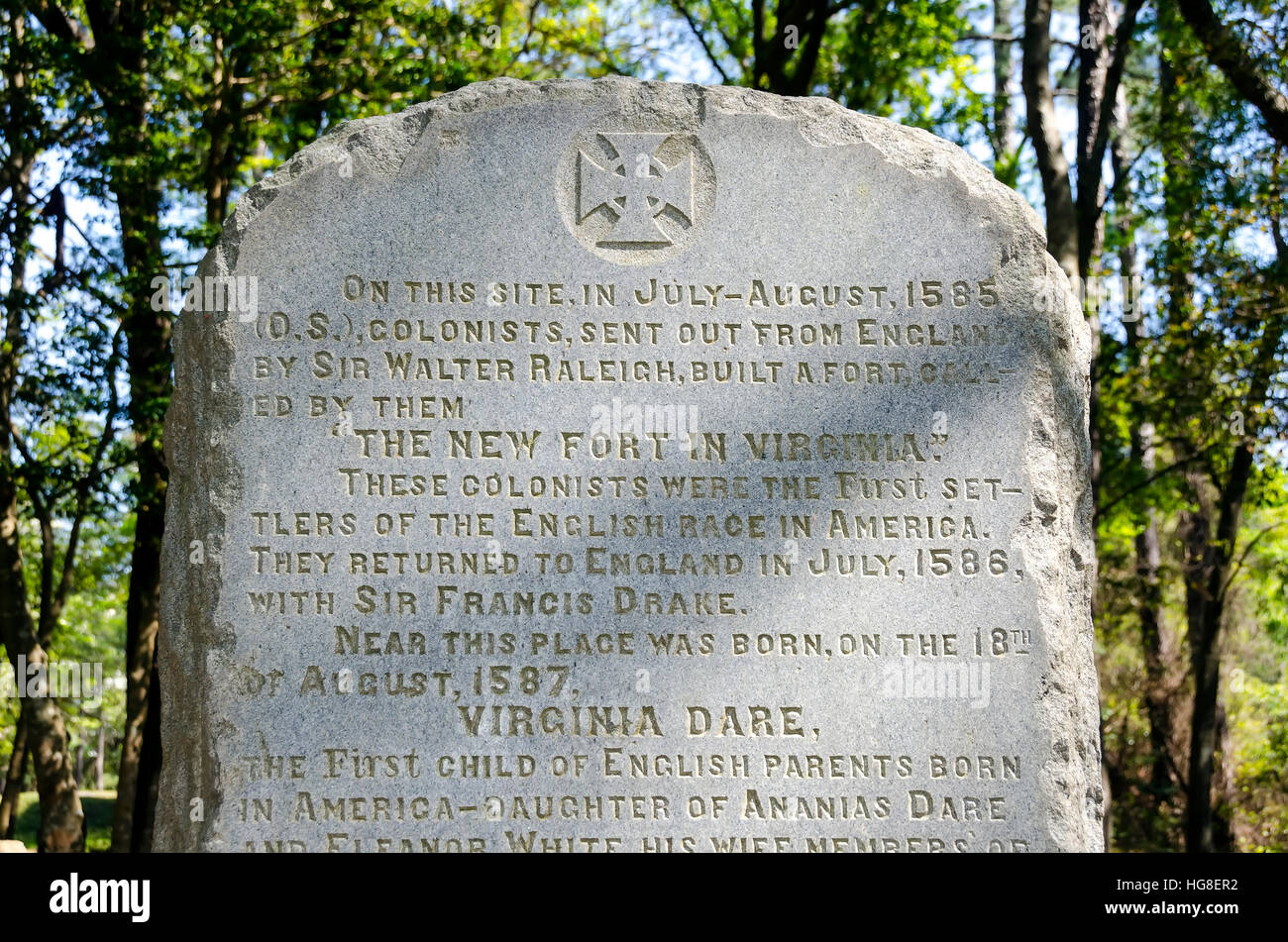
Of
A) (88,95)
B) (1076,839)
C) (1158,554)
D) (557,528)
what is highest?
(88,95)

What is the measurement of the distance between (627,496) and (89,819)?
27.0 meters

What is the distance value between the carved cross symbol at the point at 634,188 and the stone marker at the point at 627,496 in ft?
0.05

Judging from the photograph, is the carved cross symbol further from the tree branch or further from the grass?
the grass

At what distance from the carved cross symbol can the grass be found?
20.7m

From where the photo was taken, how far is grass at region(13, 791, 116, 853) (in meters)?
23.9

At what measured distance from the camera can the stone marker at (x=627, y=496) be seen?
4734 millimetres

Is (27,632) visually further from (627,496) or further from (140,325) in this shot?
(627,496)

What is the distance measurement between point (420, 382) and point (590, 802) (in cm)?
169

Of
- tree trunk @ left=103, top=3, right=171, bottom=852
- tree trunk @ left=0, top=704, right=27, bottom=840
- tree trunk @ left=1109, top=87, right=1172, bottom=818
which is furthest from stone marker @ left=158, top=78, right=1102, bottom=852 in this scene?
tree trunk @ left=0, top=704, right=27, bottom=840

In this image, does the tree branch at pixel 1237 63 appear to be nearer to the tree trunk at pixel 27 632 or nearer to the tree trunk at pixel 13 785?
the tree trunk at pixel 27 632
